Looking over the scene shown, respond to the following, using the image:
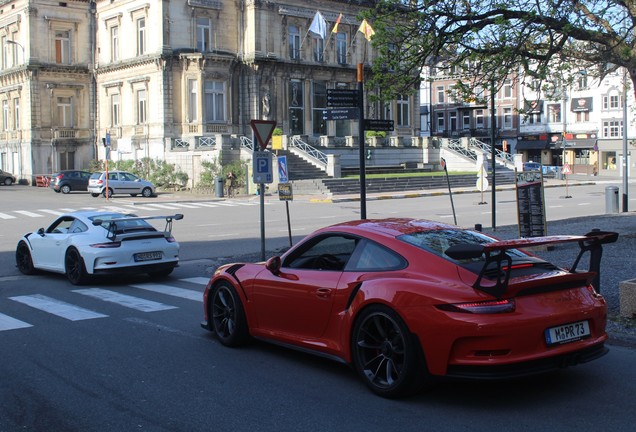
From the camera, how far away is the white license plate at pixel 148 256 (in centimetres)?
1355

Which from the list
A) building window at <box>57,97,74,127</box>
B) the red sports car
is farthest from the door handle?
building window at <box>57,97,74,127</box>

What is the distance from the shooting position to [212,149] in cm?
4697

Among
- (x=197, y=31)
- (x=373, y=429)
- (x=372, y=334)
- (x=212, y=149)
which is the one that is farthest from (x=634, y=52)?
(x=197, y=31)

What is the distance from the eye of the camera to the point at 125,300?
1172 cm

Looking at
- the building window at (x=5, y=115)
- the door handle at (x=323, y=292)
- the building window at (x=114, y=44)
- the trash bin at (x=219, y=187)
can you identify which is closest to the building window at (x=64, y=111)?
the building window at (x=114, y=44)

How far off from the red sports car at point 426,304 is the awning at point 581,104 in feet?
231

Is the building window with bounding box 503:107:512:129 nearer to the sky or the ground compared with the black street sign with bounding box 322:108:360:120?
nearer to the sky

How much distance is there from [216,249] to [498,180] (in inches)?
1399

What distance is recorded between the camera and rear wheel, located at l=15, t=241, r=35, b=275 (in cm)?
1483

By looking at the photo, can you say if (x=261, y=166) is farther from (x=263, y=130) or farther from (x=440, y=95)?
(x=440, y=95)

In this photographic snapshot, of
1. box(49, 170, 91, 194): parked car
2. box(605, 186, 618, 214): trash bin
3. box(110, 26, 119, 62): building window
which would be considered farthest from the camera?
box(110, 26, 119, 62): building window

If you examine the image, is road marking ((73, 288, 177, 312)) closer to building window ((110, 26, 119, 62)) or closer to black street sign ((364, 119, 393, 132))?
black street sign ((364, 119, 393, 132))

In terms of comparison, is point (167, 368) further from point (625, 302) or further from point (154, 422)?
point (625, 302)

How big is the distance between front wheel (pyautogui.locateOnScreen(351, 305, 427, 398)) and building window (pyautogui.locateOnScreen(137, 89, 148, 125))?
162 feet
